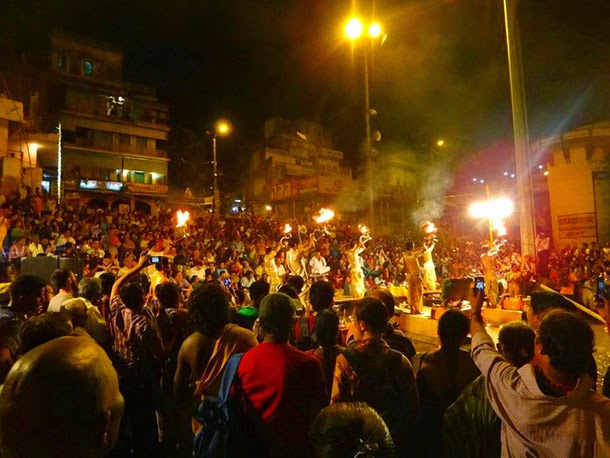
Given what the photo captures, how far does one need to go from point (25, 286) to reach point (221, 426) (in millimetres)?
2358

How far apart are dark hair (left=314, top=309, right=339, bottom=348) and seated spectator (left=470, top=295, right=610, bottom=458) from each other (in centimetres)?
137

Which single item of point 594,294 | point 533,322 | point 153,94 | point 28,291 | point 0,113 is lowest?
point 594,294

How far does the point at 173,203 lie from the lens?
3612 cm

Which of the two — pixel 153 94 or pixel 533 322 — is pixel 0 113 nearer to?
pixel 153 94

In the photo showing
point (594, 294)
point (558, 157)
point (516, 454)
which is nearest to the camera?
point (516, 454)

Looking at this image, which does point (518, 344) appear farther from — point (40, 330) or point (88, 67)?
point (88, 67)

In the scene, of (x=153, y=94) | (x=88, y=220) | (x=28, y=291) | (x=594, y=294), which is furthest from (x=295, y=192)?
(x=28, y=291)

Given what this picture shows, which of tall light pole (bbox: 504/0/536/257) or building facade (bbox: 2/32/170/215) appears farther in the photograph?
building facade (bbox: 2/32/170/215)

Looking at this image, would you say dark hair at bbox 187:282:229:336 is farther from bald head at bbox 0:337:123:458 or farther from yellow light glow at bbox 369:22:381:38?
yellow light glow at bbox 369:22:381:38

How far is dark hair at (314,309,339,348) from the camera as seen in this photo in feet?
10.9

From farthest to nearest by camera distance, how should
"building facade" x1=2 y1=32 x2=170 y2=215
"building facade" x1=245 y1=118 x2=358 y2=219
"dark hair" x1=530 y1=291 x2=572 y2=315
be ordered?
"building facade" x1=245 y1=118 x2=358 y2=219 → "building facade" x1=2 y1=32 x2=170 y2=215 → "dark hair" x1=530 y1=291 x2=572 y2=315

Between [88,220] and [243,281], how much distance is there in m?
9.49

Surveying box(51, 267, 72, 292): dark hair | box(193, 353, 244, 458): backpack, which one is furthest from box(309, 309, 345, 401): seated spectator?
box(51, 267, 72, 292): dark hair

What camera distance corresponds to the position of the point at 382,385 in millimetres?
2812
